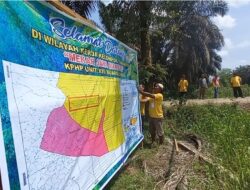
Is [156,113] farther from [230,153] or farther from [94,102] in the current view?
[94,102]

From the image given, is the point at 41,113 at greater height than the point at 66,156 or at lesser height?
greater

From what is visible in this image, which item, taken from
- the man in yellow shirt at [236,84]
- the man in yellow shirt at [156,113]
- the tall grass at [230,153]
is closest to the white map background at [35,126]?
the tall grass at [230,153]

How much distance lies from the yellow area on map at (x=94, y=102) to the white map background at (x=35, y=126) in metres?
0.32

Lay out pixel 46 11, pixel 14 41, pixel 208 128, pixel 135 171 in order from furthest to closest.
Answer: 1. pixel 208 128
2. pixel 135 171
3. pixel 46 11
4. pixel 14 41

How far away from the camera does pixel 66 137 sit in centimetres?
453

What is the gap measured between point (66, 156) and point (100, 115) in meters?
1.70

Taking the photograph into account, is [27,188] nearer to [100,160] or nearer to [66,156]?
[66,156]

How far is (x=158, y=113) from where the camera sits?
35.9 feet

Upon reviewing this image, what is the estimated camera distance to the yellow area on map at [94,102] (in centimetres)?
479

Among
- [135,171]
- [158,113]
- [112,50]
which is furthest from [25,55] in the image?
[158,113]

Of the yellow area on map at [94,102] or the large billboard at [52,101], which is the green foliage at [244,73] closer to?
the yellow area on map at [94,102]

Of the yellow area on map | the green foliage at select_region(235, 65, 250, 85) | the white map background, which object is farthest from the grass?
the green foliage at select_region(235, 65, 250, 85)

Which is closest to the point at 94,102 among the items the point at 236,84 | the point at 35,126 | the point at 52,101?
the point at 52,101

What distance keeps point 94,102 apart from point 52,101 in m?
1.72
